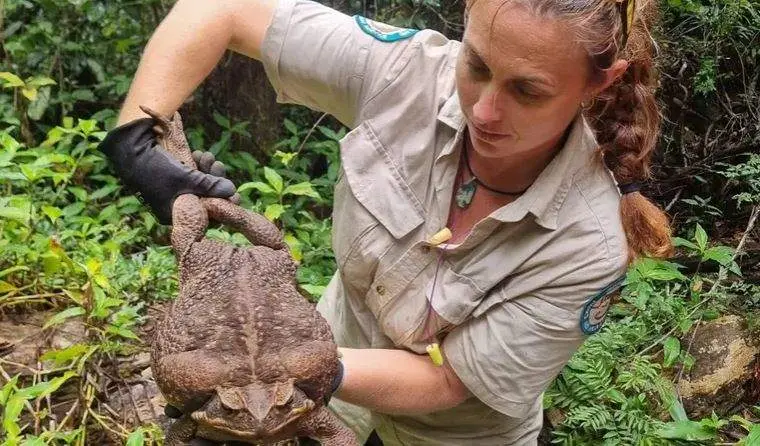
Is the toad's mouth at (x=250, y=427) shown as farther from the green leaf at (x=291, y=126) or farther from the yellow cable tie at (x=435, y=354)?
the green leaf at (x=291, y=126)

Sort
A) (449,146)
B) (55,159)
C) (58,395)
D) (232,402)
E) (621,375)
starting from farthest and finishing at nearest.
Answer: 1. (55,159)
2. (621,375)
3. (58,395)
4. (449,146)
5. (232,402)

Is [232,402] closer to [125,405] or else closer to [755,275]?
[125,405]

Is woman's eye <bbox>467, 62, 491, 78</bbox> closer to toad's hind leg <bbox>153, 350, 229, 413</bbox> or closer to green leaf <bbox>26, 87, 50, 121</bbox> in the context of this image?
toad's hind leg <bbox>153, 350, 229, 413</bbox>

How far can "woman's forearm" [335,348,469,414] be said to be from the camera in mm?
2160

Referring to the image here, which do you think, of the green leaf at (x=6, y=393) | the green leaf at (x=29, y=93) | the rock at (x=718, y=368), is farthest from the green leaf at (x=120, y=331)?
the rock at (x=718, y=368)

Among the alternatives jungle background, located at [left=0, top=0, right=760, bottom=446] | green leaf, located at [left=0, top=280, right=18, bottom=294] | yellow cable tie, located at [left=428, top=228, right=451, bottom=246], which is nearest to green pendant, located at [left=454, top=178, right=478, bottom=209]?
yellow cable tie, located at [left=428, top=228, right=451, bottom=246]

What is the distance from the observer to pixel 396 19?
5004mm

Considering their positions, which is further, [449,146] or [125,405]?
[125,405]

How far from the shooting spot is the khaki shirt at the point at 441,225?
89.3 inches

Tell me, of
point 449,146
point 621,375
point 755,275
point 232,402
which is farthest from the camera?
point 755,275

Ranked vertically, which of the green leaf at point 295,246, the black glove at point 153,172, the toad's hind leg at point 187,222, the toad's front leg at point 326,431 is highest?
the black glove at point 153,172

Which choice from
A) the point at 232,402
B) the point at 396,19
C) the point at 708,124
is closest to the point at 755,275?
the point at 708,124

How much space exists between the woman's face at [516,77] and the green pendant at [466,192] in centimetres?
26

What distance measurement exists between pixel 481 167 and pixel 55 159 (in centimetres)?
227
